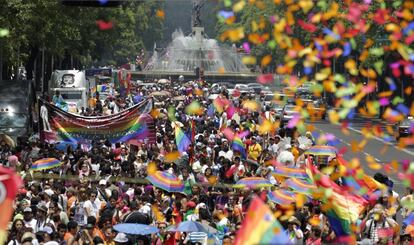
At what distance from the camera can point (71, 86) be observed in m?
51.3

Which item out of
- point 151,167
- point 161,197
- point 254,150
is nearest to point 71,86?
point 254,150

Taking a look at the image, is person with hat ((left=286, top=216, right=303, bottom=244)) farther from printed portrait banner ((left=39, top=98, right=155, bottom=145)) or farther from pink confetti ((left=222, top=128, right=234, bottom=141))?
pink confetti ((left=222, top=128, right=234, bottom=141))

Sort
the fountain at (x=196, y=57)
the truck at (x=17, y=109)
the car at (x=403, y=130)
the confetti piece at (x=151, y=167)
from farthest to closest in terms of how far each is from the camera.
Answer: the fountain at (x=196, y=57) < the car at (x=403, y=130) < the truck at (x=17, y=109) < the confetti piece at (x=151, y=167)

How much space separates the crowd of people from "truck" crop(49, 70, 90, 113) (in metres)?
22.8

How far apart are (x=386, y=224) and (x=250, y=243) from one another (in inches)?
345

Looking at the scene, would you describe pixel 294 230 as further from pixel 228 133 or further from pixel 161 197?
pixel 228 133

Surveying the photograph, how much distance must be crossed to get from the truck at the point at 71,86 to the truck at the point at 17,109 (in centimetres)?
1043

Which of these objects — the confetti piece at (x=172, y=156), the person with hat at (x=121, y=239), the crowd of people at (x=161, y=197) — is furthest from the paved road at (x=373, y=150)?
the person with hat at (x=121, y=239)

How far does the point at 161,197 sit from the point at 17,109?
64.9ft

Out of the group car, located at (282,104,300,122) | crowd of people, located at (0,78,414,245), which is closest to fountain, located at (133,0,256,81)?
car, located at (282,104,300,122)

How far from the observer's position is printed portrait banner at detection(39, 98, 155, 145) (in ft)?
79.7

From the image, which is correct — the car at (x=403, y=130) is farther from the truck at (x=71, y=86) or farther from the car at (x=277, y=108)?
the truck at (x=71, y=86)

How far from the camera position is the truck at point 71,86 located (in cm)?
5078

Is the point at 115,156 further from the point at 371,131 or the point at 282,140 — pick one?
the point at 371,131
